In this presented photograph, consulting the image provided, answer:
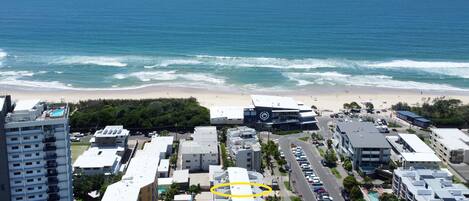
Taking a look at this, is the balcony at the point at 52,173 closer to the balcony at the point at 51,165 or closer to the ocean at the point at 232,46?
the balcony at the point at 51,165

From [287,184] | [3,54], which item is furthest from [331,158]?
[3,54]

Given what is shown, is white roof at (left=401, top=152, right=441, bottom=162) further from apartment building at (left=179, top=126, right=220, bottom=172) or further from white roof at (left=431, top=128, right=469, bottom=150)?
apartment building at (left=179, top=126, right=220, bottom=172)

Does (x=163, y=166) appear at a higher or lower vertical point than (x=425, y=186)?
higher

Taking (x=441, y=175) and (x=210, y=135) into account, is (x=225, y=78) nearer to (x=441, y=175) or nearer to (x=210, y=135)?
(x=210, y=135)

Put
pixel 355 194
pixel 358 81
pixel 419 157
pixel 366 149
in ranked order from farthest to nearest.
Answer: pixel 358 81 < pixel 366 149 < pixel 419 157 < pixel 355 194

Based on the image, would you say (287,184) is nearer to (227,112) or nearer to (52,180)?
(227,112)

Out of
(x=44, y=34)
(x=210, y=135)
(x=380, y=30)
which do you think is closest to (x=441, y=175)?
(x=210, y=135)
